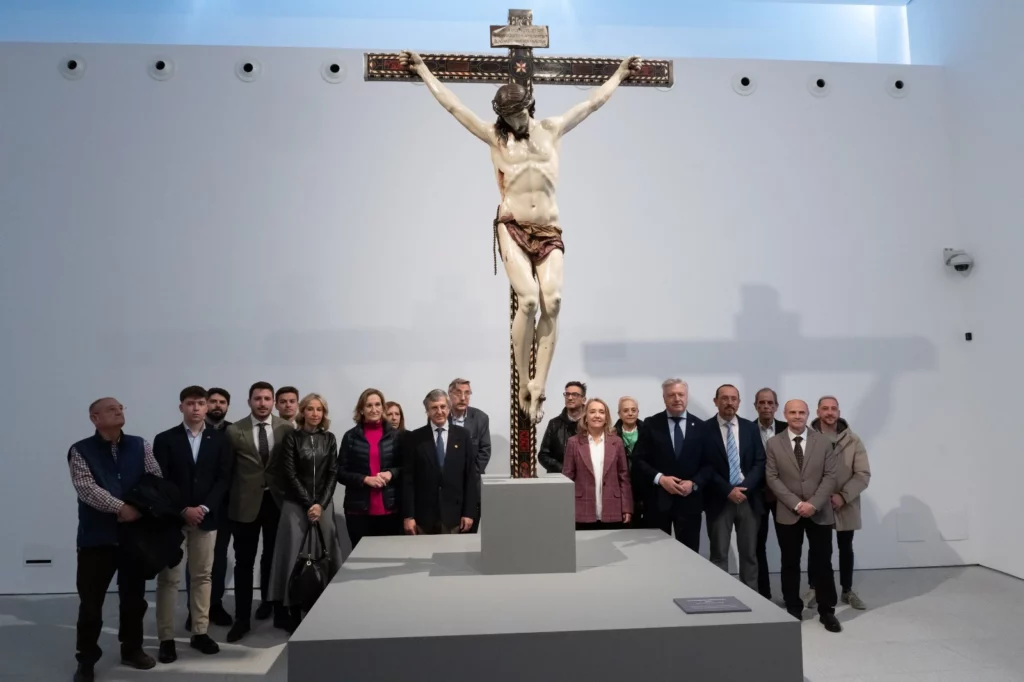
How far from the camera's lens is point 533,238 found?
348 cm

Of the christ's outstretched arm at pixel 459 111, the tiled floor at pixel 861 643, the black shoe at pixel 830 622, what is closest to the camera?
the christ's outstretched arm at pixel 459 111

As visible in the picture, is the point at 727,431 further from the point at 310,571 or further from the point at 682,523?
the point at 310,571

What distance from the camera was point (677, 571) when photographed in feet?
10.8

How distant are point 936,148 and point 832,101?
3.15ft

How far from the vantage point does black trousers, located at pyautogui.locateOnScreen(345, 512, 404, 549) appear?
4.56 metres

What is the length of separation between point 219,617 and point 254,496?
0.84 m

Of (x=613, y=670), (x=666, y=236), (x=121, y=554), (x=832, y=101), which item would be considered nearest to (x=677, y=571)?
(x=613, y=670)

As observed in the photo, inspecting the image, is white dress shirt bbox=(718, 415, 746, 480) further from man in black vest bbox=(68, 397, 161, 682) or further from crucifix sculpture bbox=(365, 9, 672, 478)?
man in black vest bbox=(68, 397, 161, 682)

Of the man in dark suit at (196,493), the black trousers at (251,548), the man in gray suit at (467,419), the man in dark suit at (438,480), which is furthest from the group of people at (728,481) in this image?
the man in dark suit at (196,493)

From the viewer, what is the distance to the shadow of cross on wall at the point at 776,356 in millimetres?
5980

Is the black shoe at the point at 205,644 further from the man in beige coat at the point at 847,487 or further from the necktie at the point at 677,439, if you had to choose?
the man in beige coat at the point at 847,487

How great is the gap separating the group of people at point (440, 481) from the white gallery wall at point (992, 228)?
181 centimetres

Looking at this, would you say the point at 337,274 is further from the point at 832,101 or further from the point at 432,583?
the point at 832,101

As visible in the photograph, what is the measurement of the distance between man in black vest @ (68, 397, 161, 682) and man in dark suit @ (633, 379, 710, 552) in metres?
2.79
